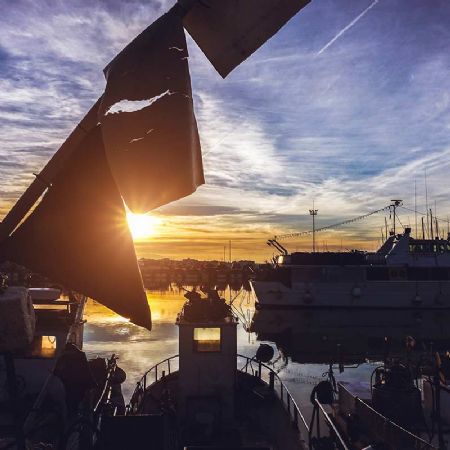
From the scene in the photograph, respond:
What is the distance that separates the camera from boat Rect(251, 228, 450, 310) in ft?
216

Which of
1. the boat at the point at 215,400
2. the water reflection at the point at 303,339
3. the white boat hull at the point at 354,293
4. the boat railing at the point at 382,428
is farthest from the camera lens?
the white boat hull at the point at 354,293

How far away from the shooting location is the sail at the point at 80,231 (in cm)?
243

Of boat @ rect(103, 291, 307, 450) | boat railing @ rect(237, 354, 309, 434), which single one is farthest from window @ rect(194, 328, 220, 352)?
boat railing @ rect(237, 354, 309, 434)

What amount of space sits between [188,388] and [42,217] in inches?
602

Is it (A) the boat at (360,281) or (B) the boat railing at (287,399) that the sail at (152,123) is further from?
(A) the boat at (360,281)

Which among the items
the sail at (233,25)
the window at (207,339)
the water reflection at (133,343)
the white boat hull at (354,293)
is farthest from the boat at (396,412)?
the white boat hull at (354,293)

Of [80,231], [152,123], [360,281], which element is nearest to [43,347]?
[80,231]

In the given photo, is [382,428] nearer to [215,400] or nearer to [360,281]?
[215,400]

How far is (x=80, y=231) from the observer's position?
2.49 m

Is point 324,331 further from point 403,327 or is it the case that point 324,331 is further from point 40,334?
point 40,334

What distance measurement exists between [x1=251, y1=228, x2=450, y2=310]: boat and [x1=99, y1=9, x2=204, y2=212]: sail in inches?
2578

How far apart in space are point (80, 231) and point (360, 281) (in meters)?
67.6

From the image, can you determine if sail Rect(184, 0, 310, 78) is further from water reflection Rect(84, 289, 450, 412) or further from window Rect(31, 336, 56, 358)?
water reflection Rect(84, 289, 450, 412)

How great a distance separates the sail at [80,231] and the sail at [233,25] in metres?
0.84
